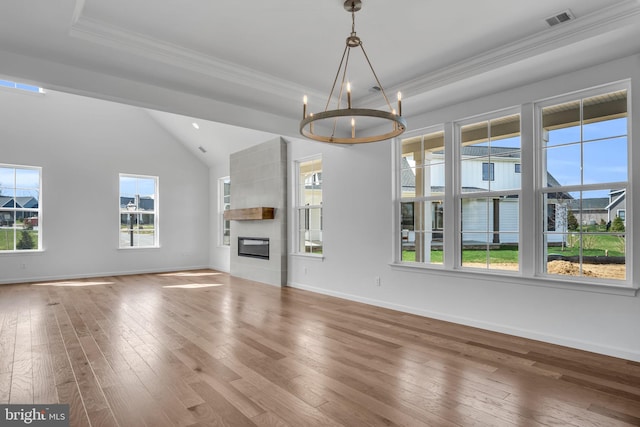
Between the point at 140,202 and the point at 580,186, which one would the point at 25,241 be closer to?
the point at 140,202

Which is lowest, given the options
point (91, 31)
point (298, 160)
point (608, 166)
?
point (608, 166)

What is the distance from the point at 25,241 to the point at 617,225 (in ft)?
31.8

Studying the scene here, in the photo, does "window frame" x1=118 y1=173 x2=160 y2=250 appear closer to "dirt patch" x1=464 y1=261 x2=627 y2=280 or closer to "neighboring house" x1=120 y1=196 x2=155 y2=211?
"neighboring house" x1=120 y1=196 x2=155 y2=211

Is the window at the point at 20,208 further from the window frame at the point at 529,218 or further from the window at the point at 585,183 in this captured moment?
the window at the point at 585,183

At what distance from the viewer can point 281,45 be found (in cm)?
340

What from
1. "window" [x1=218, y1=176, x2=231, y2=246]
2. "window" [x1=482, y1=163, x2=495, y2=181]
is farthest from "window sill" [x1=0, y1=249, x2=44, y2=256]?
"window" [x1=482, y1=163, x2=495, y2=181]

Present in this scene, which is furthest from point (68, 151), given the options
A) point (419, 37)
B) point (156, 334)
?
point (419, 37)

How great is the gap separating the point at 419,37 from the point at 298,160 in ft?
12.8

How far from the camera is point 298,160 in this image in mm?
6898

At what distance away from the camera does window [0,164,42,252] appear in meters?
7.38

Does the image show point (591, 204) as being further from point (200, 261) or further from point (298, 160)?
point (200, 261)

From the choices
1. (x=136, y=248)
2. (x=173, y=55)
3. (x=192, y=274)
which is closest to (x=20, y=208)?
(x=136, y=248)

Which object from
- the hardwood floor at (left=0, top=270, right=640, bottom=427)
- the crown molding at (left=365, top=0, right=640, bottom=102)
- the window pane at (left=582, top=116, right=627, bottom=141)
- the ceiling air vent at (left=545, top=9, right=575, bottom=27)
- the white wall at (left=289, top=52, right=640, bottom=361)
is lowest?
the hardwood floor at (left=0, top=270, right=640, bottom=427)

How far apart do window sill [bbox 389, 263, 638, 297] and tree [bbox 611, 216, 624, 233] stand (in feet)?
1.66
